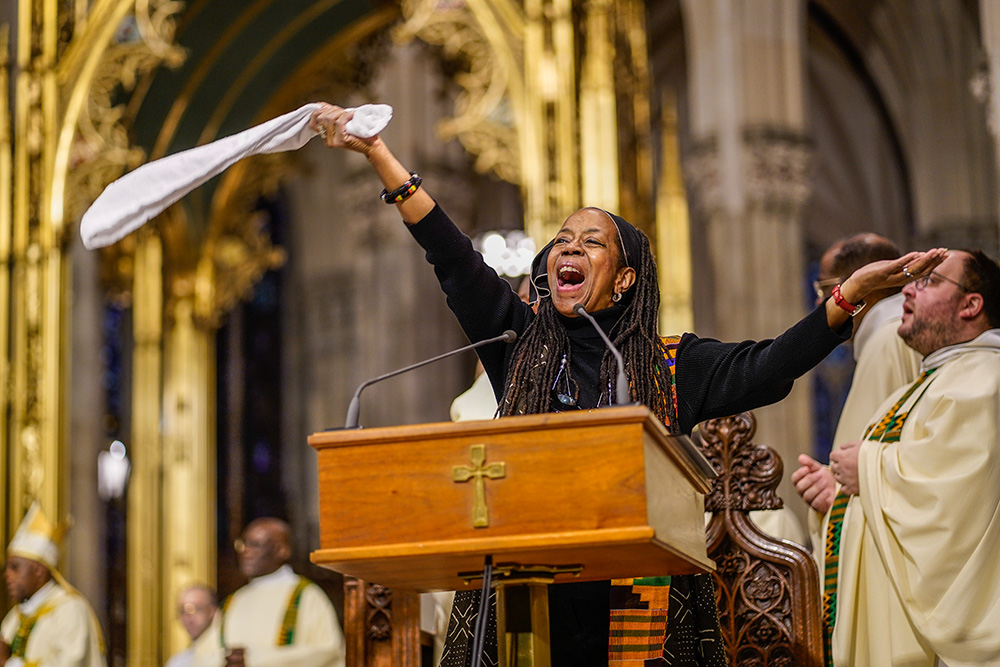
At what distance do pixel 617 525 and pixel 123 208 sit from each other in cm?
138

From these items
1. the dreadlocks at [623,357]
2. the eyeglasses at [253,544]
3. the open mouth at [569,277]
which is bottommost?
the eyeglasses at [253,544]

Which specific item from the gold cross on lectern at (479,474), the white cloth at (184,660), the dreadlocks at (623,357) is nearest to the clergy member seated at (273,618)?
the white cloth at (184,660)

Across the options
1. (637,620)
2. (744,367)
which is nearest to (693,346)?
(744,367)

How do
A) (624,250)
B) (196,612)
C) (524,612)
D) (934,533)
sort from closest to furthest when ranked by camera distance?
(524,612) < (624,250) < (934,533) < (196,612)

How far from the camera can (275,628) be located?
7613 millimetres

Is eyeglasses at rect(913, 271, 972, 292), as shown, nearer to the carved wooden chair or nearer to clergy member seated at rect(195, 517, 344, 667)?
the carved wooden chair

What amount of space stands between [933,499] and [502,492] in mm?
1614

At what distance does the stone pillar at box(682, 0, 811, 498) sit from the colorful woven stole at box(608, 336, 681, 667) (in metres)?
10.9

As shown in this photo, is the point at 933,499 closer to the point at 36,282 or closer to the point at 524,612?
the point at 524,612

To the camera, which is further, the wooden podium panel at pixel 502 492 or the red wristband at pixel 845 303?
the red wristband at pixel 845 303

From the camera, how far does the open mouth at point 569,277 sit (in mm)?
3080

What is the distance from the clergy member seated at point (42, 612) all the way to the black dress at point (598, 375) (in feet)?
15.6

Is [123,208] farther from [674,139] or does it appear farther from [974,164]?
[974,164]

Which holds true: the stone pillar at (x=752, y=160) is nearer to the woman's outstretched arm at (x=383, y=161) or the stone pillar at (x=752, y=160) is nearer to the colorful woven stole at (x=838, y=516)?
the colorful woven stole at (x=838, y=516)
